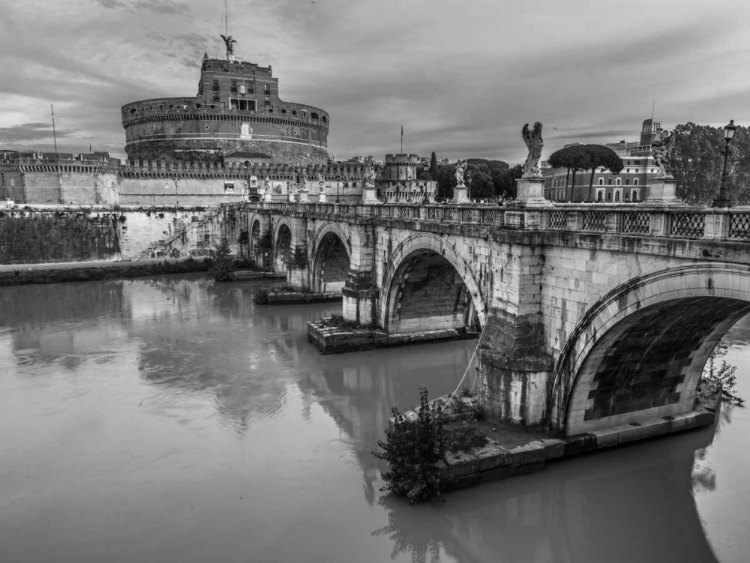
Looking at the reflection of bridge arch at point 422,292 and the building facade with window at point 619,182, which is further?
the building facade with window at point 619,182

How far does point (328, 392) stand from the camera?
13.9 m

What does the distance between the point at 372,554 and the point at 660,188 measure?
6.62 meters

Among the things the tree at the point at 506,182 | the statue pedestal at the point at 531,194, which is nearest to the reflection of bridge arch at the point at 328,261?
the statue pedestal at the point at 531,194

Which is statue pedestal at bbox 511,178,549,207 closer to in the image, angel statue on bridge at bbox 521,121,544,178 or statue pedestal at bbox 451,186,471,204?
→ angel statue on bridge at bbox 521,121,544,178

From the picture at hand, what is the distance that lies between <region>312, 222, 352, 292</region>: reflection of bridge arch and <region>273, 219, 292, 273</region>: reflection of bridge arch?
5.04 m

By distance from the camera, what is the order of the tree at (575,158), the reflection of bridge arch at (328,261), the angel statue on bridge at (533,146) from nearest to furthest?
the angel statue on bridge at (533,146) → the reflection of bridge arch at (328,261) → the tree at (575,158)

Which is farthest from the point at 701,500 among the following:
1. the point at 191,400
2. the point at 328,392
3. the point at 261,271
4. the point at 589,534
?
the point at 261,271

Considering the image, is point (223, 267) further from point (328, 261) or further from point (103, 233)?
point (103, 233)

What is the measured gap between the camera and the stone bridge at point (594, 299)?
6.80m

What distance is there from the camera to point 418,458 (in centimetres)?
858

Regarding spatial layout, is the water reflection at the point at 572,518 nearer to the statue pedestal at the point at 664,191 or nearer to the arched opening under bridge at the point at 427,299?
the statue pedestal at the point at 664,191

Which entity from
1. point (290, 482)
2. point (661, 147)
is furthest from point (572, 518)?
point (661, 147)

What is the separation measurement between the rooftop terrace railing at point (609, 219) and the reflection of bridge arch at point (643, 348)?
0.46 metres

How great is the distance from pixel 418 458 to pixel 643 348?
4075mm
